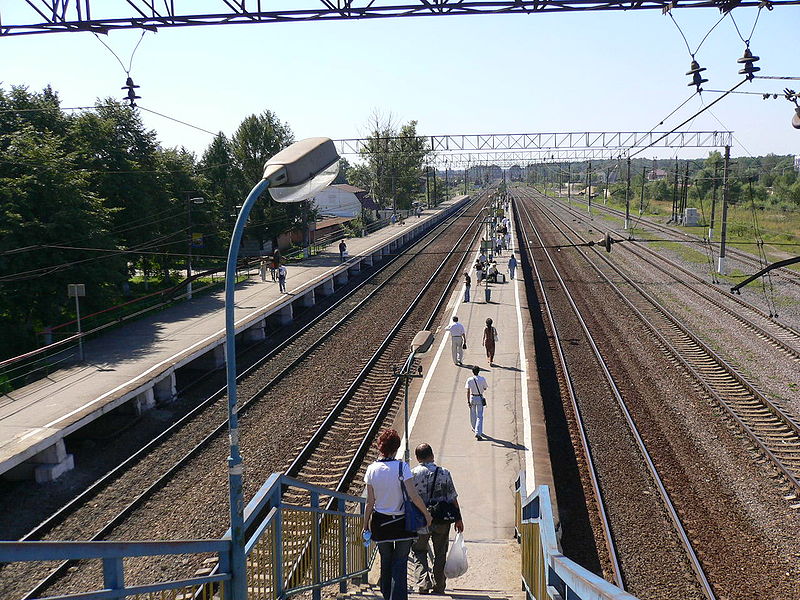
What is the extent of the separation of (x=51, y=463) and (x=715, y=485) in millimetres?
11831

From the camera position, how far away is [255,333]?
24516 millimetres

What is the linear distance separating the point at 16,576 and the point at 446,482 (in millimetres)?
7322

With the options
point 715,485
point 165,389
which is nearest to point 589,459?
point 715,485

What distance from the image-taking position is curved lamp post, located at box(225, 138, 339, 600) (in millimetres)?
4047

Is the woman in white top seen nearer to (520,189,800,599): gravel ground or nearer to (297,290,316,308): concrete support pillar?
(520,189,800,599): gravel ground

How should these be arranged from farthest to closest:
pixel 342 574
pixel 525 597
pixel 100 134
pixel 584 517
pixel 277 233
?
pixel 277 233, pixel 100 134, pixel 584 517, pixel 342 574, pixel 525 597

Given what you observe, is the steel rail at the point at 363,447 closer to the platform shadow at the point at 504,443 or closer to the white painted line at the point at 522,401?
the white painted line at the point at 522,401

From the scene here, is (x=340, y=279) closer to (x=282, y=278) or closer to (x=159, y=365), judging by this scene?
(x=282, y=278)

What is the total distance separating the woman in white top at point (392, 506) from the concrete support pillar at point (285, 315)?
73.3 feet

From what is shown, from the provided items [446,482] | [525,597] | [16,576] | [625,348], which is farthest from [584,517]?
[625,348]

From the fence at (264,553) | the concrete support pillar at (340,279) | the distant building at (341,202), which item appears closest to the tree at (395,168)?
the distant building at (341,202)

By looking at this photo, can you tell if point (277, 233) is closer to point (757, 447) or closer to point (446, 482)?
point (757, 447)

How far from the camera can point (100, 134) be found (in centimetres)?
2919

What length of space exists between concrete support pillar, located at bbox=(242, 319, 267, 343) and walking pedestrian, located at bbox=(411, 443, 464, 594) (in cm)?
1864
